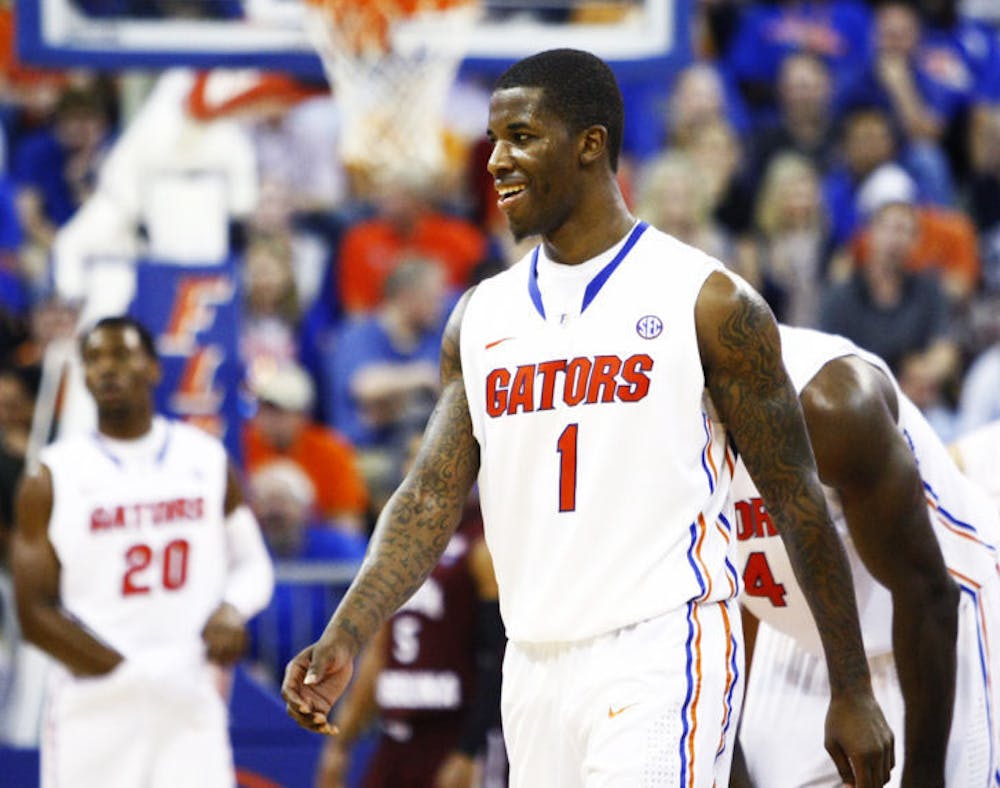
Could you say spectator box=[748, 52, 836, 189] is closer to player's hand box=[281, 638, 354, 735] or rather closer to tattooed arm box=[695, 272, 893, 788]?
tattooed arm box=[695, 272, 893, 788]

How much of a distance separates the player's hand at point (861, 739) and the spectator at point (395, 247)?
766 centimetres

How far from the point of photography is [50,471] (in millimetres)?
7715

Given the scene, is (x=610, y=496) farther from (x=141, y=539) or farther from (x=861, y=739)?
(x=141, y=539)

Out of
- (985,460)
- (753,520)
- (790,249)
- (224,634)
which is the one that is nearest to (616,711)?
(753,520)

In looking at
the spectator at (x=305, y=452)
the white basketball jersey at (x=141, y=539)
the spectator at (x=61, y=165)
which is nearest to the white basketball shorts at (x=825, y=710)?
the white basketball jersey at (x=141, y=539)

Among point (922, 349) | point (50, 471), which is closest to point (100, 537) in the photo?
point (50, 471)

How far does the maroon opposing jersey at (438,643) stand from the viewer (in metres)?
8.50

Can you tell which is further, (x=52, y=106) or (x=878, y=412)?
A: (x=52, y=106)

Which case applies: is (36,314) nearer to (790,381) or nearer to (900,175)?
(900,175)

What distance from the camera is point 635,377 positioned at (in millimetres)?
4449

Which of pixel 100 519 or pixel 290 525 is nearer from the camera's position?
pixel 100 519

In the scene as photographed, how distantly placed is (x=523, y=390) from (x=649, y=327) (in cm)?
33

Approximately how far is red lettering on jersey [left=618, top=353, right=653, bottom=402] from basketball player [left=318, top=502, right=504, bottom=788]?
3.90 m

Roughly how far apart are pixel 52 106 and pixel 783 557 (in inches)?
352
